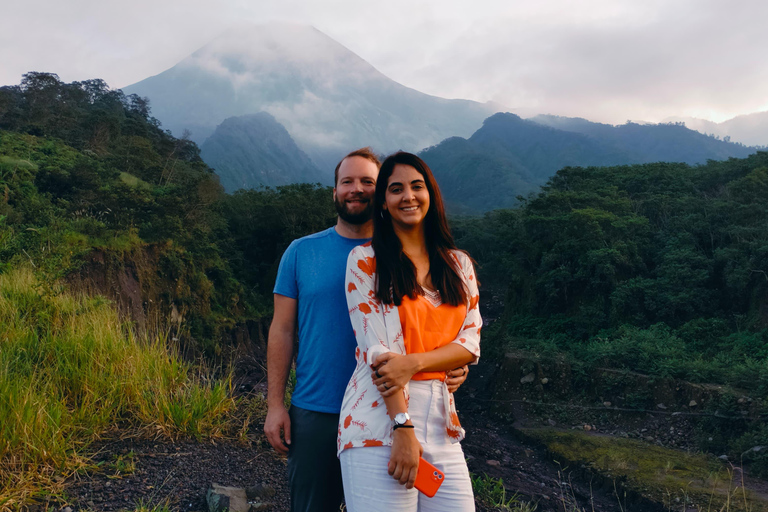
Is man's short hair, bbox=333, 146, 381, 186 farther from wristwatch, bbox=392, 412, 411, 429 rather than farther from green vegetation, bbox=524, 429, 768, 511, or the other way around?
green vegetation, bbox=524, 429, 768, 511

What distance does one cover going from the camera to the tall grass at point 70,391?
250 cm

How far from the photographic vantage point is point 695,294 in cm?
1195

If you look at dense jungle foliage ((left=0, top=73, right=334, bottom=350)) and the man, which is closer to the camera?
the man

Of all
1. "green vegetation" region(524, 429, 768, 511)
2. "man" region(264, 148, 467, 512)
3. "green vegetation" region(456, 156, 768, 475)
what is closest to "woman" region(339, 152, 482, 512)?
"man" region(264, 148, 467, 512)

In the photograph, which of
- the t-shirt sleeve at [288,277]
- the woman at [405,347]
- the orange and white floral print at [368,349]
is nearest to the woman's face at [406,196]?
the woman at [405,347]

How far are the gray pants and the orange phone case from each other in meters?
0.41

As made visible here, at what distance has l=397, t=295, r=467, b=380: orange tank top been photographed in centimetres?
137

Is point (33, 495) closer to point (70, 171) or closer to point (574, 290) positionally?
point (70, 171)

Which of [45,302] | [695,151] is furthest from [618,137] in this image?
[45,302]

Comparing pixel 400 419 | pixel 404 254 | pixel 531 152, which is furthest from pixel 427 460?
pixel 531 152

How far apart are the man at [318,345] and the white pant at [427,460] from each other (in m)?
0.15

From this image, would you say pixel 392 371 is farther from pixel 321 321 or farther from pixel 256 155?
pixel 256 155

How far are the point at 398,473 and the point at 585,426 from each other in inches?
382

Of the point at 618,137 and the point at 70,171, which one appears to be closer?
the point at 70,171
